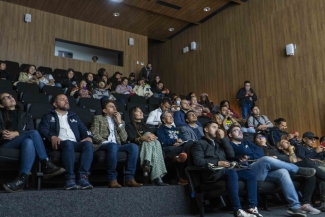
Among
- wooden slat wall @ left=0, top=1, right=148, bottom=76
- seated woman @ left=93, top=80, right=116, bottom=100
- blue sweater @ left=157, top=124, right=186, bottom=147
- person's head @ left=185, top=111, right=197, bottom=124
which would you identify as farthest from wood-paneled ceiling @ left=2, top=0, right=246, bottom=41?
blue sweater @ left=157, top=124, right=186, bottom=147

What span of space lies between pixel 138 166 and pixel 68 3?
517 cm

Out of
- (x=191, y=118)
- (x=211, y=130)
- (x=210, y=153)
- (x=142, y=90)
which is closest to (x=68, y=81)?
(x=142, y=90)

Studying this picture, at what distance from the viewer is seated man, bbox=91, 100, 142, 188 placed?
2428mm

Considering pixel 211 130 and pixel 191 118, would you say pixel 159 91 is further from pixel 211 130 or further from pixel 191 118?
pixel 211 130

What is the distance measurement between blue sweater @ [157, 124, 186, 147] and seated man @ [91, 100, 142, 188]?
0.36 metres

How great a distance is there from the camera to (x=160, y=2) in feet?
22.0

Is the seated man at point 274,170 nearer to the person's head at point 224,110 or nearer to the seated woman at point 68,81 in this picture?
the person's head at point 224,110

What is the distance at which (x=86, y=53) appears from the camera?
329 inches

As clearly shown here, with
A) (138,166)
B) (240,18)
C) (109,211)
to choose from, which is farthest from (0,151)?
(240,18)

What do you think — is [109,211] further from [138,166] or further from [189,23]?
[189,23]

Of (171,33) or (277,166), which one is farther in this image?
(171,33)

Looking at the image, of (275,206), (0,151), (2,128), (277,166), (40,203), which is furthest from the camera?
(275,206)

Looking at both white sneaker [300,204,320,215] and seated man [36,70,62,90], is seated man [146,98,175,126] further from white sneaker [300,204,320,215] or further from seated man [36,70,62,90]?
seated man [36,70,62,90]

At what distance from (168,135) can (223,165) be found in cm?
85
